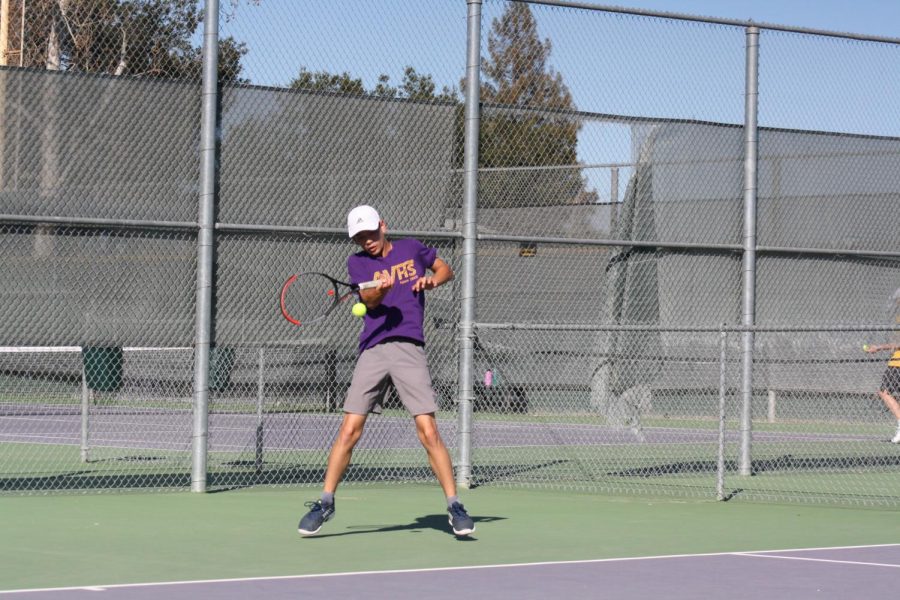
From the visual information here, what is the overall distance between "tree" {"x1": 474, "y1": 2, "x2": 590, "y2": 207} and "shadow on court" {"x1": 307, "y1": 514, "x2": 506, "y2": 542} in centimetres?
314

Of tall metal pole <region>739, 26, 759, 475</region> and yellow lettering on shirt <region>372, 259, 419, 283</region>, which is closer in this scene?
yellow lettering on shirt <region>372, 259, 419, 283</region>

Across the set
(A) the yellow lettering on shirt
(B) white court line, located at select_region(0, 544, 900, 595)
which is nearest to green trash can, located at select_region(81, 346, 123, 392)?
(A) the yellow lettering on shirt

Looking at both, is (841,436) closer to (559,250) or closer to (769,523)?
(559,250)

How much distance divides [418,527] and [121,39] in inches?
174

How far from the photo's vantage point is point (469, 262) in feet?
37.5

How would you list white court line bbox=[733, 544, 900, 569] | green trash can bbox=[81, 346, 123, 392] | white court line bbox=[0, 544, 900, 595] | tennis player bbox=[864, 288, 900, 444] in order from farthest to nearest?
tennis player bbox=[864, 288, 900, 444]
green trash can bbox=[81, 346, 123, 392]
white court line bbox=[733, 544, 900, 569]
white court line bbox=[0, 544, 900, 595]

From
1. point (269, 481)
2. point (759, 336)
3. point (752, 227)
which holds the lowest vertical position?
point (269, 481)

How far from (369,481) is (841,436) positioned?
5.59 m

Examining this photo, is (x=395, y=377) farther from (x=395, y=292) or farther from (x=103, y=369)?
(x=103, y=369)

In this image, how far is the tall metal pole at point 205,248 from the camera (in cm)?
1065

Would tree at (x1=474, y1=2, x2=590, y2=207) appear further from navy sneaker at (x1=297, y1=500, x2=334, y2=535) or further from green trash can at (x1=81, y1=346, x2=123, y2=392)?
navy sneaker at (x1=297, y1=500, x2=334, y2=535)

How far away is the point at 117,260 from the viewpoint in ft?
34.3

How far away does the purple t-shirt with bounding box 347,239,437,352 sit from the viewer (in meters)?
8.27

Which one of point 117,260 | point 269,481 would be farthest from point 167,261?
point 269,481
